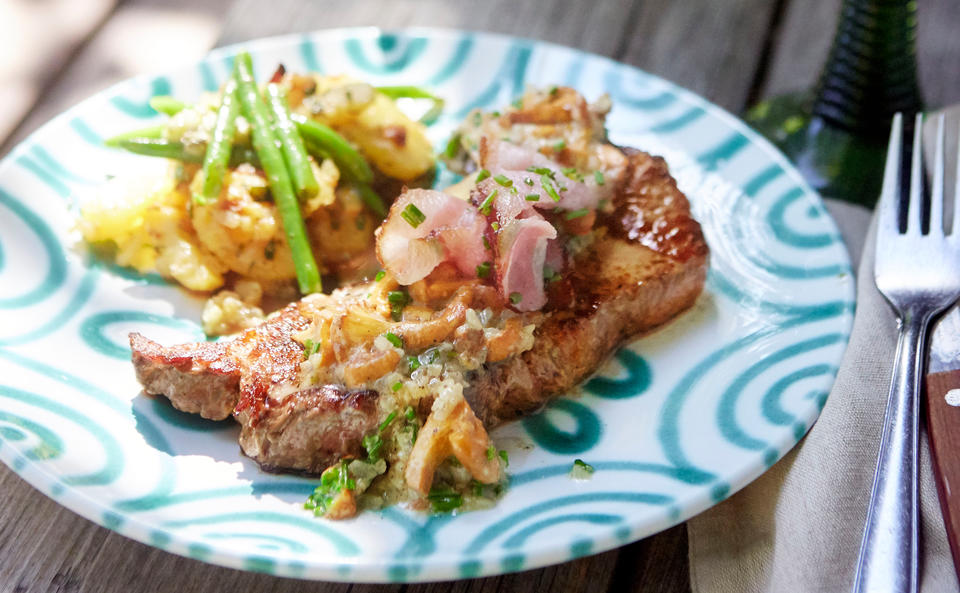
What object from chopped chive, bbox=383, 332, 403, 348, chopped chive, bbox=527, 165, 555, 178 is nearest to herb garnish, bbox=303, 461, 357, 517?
chopped chive, bbox=383, 332, 403, 348

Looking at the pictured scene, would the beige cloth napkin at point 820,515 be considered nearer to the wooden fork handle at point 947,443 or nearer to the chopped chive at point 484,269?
the wooden fork handle at point 947,443

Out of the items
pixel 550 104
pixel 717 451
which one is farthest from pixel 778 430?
pixel 550 104

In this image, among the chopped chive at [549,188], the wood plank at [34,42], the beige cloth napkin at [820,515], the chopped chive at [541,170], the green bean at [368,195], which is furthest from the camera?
the wood plank at [34,42]

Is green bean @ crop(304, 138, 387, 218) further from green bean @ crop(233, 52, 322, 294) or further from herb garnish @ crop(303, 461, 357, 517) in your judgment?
herb garnish @ crop(303, 461, 357, 517)

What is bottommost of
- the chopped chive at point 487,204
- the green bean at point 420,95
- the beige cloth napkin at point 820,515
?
the beige cloth napkin at point 820,515

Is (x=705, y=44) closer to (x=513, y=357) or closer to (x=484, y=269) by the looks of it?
(x=484, y=269)

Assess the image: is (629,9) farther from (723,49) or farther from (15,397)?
(15,397)

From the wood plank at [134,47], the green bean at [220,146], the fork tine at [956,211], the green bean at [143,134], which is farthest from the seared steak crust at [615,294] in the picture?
the wood plank at [134,47]
